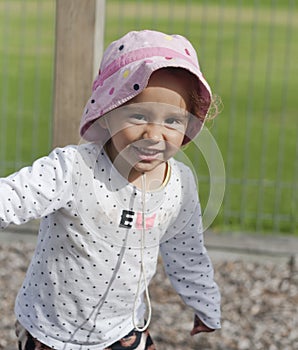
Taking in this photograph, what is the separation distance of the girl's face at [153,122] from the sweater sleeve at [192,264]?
36 centimetres

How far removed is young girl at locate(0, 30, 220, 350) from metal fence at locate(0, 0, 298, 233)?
3304 millimetres

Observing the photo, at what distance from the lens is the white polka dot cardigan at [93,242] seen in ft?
9.21

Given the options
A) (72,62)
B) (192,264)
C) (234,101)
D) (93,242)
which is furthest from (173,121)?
(234,101)

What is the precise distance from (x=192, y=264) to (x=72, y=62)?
115 centimetres

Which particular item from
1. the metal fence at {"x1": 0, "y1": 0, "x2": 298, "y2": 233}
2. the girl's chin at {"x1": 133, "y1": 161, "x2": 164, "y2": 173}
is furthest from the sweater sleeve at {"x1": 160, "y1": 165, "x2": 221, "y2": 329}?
the metal fence at {"x1": 0, "y1": 0, "x2": 298, "y2": 233}

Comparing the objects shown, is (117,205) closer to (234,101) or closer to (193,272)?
(193,272)

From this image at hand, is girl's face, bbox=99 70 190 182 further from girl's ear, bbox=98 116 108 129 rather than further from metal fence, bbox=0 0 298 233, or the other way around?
metal fence, bbox=0 0 298 233

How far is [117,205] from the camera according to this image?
286 centimetres

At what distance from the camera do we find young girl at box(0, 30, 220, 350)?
2676mm

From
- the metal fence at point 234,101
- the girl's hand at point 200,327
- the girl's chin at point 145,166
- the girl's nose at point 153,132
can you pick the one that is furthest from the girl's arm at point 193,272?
the metal fence at point 234,101

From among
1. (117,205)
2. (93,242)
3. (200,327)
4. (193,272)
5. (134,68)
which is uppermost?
(134,68)

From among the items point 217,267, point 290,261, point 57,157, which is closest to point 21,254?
point 217,267

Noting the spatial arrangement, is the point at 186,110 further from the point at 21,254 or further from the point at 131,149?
the point at 21,254

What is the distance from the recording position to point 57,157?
2.78 meters
